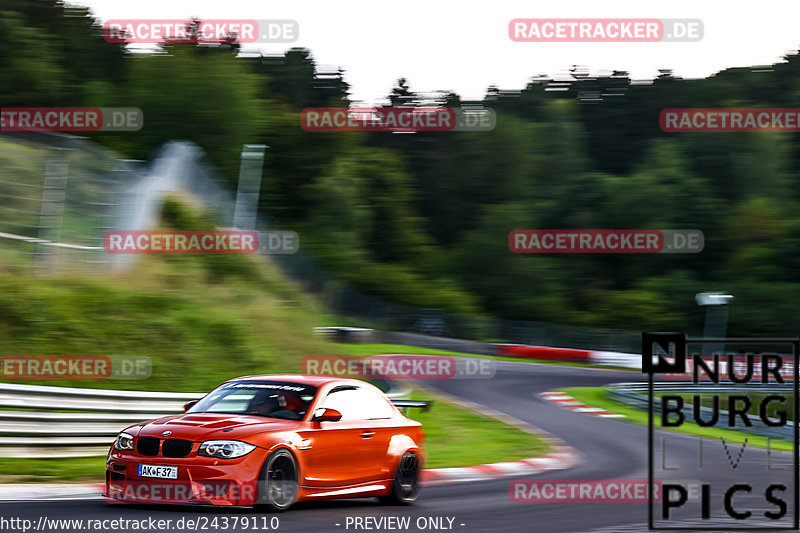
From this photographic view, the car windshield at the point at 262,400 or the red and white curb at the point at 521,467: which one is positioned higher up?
the car windshield at the point at 262,400

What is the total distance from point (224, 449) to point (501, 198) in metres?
71.6

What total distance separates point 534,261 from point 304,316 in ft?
158

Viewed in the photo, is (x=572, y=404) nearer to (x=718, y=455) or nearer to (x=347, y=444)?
(x=718, y=455)

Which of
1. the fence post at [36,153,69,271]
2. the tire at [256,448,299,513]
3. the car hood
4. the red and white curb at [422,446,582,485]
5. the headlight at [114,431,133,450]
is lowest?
the red and white curb at [422,446,582,485]

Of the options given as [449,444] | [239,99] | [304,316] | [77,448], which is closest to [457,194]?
[239,99]

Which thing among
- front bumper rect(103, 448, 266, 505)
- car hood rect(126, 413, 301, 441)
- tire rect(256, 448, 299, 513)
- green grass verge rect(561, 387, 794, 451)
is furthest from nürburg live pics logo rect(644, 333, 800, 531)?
car hood rect(126, 413, 301, 441)

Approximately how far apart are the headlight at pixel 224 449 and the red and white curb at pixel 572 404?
18689 millimetres

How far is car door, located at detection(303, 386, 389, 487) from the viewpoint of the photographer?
9344mm

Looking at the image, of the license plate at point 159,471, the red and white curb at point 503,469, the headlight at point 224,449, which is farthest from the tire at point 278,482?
the red and white curb at point 503,469

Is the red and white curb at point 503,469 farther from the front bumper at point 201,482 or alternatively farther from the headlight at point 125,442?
the headlight at point 125,442

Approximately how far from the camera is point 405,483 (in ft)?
34.5

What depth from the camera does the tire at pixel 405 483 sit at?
10.4 meters

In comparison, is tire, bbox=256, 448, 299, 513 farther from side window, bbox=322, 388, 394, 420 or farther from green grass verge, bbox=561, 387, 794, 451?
green grass verge, bbox=561, 387, 794, 451

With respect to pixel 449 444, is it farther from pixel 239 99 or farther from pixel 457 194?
pixel 457 194
